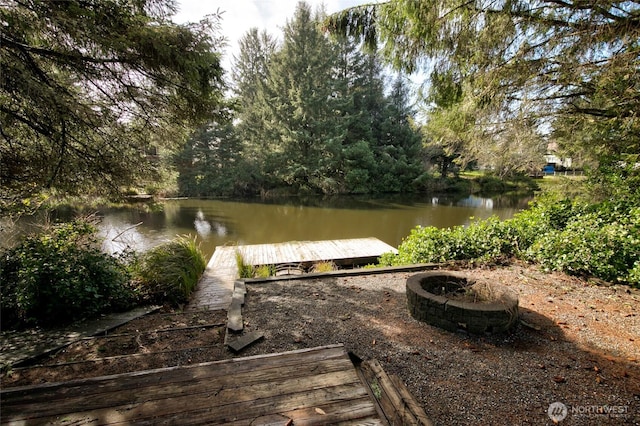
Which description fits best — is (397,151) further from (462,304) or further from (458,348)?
(458,348)

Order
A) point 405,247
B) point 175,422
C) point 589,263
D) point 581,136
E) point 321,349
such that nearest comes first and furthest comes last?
point 175,422 → point 321,349 → point 589,263 → point 581,136 → point 405,247

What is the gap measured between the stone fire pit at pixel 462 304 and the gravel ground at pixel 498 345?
0.32 ft

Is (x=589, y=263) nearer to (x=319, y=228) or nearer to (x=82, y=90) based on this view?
(x=82, y=90)

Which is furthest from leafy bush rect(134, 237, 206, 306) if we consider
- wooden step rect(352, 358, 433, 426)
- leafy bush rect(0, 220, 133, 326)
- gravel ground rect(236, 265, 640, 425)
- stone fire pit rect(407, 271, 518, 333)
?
stone fire pit rect(407, 271, 518, 333)

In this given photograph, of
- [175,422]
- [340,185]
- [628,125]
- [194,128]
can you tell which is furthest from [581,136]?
[340,185]

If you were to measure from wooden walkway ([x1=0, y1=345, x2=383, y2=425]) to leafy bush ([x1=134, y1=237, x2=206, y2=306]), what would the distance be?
2406 mm

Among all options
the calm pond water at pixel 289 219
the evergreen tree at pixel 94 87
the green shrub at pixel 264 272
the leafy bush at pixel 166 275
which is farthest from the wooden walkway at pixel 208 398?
the calm pond water at pixel 289 219

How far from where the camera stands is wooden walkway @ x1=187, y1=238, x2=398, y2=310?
4629 millimetres

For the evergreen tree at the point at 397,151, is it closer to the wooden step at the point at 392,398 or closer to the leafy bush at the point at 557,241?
the leafy bush at the point at 557,241

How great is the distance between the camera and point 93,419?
1327mm

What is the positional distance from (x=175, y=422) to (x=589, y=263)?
4.74 meters

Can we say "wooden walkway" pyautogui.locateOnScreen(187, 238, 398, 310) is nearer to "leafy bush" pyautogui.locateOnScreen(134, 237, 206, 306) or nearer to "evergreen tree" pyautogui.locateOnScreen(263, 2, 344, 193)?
"leafy bush" pyautogui.locateOnScreen(134, 237, 206, 306)

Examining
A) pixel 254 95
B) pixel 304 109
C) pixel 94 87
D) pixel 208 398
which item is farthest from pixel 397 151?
pixel 208 398

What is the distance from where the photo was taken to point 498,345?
2.35m
